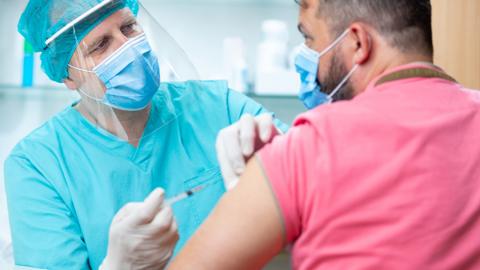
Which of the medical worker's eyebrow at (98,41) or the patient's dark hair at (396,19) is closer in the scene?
the patient's dark hair at (396,19)

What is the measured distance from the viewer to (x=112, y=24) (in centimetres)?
138

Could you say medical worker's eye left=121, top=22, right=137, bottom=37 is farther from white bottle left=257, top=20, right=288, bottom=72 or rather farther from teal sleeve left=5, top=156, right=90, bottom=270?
white bottle left=257, top=20, right=288, bottom=72

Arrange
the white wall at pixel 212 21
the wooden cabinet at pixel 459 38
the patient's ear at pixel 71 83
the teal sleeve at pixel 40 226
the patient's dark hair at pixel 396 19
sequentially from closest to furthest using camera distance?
1. the patient's dark hair at pixel 396 19
2. the teal sleeve at pixel 40 226
3. the patient's ear at pixel 71 83
4. the wooden cabinet at pixel 459 38
5. the white wall at pixel 212 21

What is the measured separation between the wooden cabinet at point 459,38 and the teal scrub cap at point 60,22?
0.98 meters

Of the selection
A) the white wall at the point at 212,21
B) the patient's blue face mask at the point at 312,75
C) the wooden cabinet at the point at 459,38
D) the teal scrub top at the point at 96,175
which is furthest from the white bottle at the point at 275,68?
the patient's blue face mask at the point at 312,75

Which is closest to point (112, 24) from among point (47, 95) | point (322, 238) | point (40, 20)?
point (40, 20)

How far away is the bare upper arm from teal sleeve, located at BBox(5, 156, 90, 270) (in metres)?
0.55

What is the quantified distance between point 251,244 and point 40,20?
2.77 ft

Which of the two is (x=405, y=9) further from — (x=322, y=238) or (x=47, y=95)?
(x=47, y=95)

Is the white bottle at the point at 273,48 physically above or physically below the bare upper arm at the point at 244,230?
below

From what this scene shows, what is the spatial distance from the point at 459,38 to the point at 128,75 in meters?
1.05

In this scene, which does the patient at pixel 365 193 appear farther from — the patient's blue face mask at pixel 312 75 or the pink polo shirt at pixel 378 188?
the patient's blue face mask at pixel 312 75

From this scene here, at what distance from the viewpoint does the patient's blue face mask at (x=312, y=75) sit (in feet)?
3.50

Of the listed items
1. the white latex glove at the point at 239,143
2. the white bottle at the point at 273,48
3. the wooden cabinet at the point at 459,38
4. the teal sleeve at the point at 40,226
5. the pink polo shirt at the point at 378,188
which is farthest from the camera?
the white bottle at the point at 273,48
